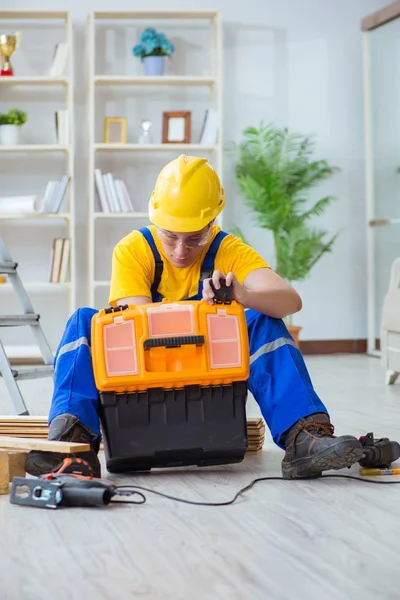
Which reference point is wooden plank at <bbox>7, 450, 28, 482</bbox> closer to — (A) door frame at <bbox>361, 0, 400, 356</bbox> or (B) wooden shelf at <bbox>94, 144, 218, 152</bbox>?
(B) wooden shelf at <bbox>94, 144, 218, 152</bbox>

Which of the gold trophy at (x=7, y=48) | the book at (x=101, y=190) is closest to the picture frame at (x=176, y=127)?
the book at (x=101, y=190)

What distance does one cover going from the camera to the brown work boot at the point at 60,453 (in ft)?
6.89

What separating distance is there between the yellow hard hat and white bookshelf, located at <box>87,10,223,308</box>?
3.31 meters

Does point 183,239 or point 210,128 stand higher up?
point 210,128

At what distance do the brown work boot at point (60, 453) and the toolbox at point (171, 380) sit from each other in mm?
53

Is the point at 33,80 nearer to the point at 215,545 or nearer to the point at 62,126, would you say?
the point at 62,126

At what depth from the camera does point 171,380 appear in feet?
6.99

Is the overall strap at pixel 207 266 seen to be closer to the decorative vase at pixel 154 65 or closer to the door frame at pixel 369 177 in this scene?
the decorative vase at pixel 154 65

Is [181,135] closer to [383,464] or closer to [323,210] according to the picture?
[323,210]

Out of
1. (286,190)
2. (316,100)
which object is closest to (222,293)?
(286,190)

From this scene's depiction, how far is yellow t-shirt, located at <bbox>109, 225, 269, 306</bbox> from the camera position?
2.32m

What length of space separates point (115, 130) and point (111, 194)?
Answer: 446mm

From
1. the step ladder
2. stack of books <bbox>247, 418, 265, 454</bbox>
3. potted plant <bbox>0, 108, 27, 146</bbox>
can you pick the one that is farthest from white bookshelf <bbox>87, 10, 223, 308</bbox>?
stack of books <bbox>247, 418, 265, 454</bbox>

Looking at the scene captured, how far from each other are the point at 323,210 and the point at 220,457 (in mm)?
4114
